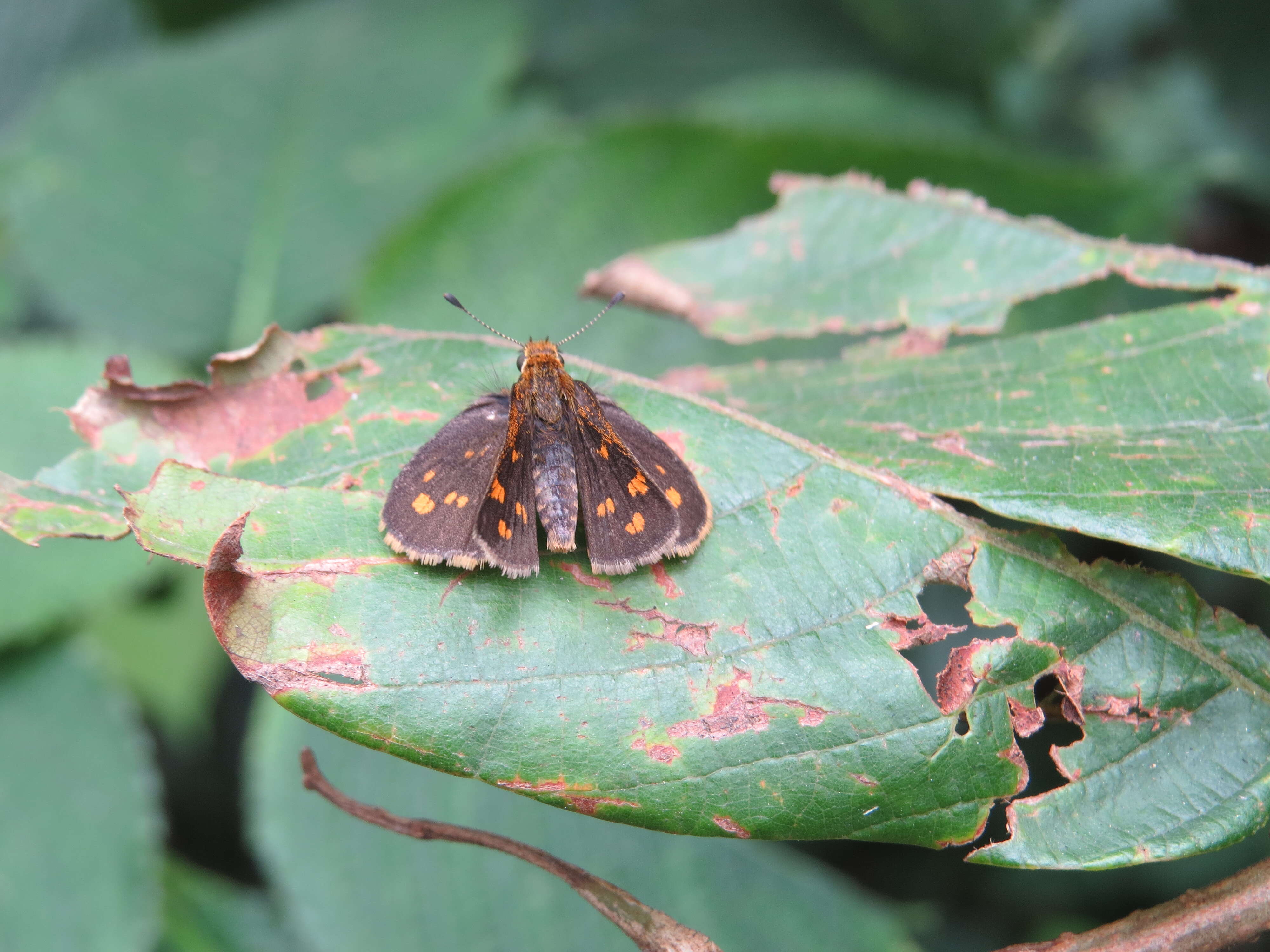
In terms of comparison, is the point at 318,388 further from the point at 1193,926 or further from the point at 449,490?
the point at 1193,926

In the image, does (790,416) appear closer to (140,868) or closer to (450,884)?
(450,884)

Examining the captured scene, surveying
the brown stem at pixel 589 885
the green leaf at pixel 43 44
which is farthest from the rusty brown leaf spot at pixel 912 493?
the green leaf at pixel 43 44

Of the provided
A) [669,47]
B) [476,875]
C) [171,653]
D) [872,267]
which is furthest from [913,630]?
[669,47]

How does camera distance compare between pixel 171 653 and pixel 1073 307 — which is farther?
pixel 171 653

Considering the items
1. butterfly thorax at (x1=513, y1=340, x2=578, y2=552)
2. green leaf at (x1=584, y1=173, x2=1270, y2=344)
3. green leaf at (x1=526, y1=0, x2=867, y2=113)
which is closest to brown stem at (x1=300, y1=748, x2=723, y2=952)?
butterfly thorax at (x1=513, y1=340, x2=578, y2=552)

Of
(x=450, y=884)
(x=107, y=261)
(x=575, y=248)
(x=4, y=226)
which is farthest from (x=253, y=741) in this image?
(x=4, y=226)

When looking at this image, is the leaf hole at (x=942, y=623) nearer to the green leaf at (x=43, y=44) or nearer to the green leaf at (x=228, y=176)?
the green leaf at (x=228, y=176)
